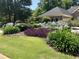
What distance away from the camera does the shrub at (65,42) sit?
11.5m

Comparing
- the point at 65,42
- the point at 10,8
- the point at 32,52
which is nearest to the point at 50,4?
the point at 10,8

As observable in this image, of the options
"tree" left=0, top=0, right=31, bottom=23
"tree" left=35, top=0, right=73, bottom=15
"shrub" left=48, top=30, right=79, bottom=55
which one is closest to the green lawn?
"shrub" left=48, top=30, right=79, bottom=55

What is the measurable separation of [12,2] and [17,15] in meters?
3.74

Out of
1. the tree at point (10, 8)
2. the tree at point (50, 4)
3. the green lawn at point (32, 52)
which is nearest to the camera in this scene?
the green lawn at point (32, 52)

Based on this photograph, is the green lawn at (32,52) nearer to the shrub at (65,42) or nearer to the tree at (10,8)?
the shrub at (65,42)

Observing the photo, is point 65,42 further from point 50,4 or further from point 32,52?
point 50,4

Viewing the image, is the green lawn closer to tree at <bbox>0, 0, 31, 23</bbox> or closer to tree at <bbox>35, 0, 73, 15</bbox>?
tree at <bbox>0, 0, 31, 23</bbox>

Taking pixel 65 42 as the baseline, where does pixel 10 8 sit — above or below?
below

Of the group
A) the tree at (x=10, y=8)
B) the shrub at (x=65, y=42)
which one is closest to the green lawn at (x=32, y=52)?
the shrub at (x=65, y=42)

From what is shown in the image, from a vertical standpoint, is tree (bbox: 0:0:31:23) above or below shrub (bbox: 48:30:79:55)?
below

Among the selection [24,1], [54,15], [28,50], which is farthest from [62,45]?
[24,1]

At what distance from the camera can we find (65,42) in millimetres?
11781

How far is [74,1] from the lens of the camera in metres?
90.2

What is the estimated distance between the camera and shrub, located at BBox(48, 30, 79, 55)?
1154cm
